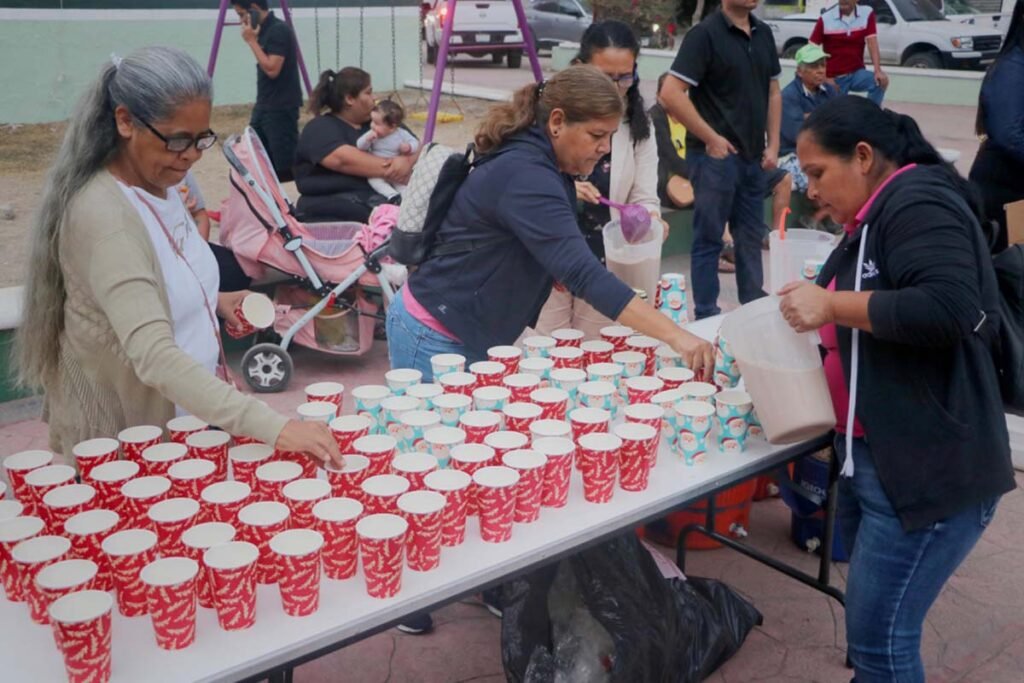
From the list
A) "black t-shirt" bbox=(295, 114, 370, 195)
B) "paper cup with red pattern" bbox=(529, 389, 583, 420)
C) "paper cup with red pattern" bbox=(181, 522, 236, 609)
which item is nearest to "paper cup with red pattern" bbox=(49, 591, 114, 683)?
"paper cup with red pattern" bbox=(181, 522, 236, 609)

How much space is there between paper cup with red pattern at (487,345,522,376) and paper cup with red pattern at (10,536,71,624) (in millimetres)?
1243

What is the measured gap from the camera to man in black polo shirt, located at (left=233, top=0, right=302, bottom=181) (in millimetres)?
6832

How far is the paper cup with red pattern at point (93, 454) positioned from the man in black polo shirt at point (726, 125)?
3652 millimetres

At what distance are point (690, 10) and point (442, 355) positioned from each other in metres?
24.7

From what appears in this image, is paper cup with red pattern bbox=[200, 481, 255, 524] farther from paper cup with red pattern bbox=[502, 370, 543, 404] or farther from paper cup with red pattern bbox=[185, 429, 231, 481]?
paper cup with red pattern bbox=[502, 370, 543, 404]

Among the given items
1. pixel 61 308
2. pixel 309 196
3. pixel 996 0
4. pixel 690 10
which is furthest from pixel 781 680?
pixel 690 10

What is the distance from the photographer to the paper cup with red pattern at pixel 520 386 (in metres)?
2.54

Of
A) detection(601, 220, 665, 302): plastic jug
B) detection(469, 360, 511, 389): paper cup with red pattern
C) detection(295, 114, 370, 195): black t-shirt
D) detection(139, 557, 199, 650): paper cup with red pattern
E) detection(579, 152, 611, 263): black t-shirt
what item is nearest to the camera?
detection(139, 557, 199, 650): paper cup with red pattern

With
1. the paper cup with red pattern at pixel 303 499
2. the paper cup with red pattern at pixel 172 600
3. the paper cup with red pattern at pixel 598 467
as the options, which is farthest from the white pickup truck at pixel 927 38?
the paper cup with red pattern at pixel 172 600

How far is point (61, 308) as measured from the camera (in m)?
2.19

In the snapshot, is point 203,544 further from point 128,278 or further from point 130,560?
point 128,278

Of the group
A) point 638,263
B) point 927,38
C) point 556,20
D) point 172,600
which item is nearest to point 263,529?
point 172,600

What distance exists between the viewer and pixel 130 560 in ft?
5.68

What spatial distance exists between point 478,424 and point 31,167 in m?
8.72
